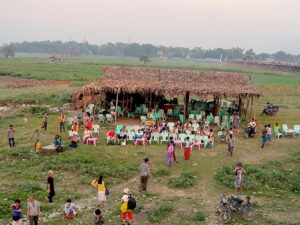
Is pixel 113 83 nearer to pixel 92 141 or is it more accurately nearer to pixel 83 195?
pixel 92 141

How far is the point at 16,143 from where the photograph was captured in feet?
52.1

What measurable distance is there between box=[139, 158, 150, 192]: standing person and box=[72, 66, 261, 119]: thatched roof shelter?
9.77 meters

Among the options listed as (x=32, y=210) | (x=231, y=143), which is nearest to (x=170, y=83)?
(x=231, y=143)

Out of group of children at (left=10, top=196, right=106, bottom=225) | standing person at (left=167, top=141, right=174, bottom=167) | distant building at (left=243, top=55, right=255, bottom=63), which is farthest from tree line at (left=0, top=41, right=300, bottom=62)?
group of children at (left=10, top=196, right=106, bottom=225)

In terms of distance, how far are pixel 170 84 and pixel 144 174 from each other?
10.8 meters

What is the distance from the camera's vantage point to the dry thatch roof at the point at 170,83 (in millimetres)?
20141

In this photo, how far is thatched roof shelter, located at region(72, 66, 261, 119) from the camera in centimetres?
2016

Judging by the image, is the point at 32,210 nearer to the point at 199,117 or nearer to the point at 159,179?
the point at 159,179

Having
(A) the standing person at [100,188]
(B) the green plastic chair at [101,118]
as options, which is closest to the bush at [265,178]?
(A) the standing person at [100,188]

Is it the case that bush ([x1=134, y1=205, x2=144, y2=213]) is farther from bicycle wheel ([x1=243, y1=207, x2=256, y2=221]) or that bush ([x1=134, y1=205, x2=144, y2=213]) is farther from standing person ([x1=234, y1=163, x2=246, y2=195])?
standing person ([x1=234, y1=163, x2=246, y2=195])

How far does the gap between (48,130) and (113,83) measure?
16.3ft

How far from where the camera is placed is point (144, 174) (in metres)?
10.8

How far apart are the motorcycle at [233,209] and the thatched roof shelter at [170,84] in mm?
11039

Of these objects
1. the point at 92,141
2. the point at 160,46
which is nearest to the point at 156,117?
the point at 92,141
